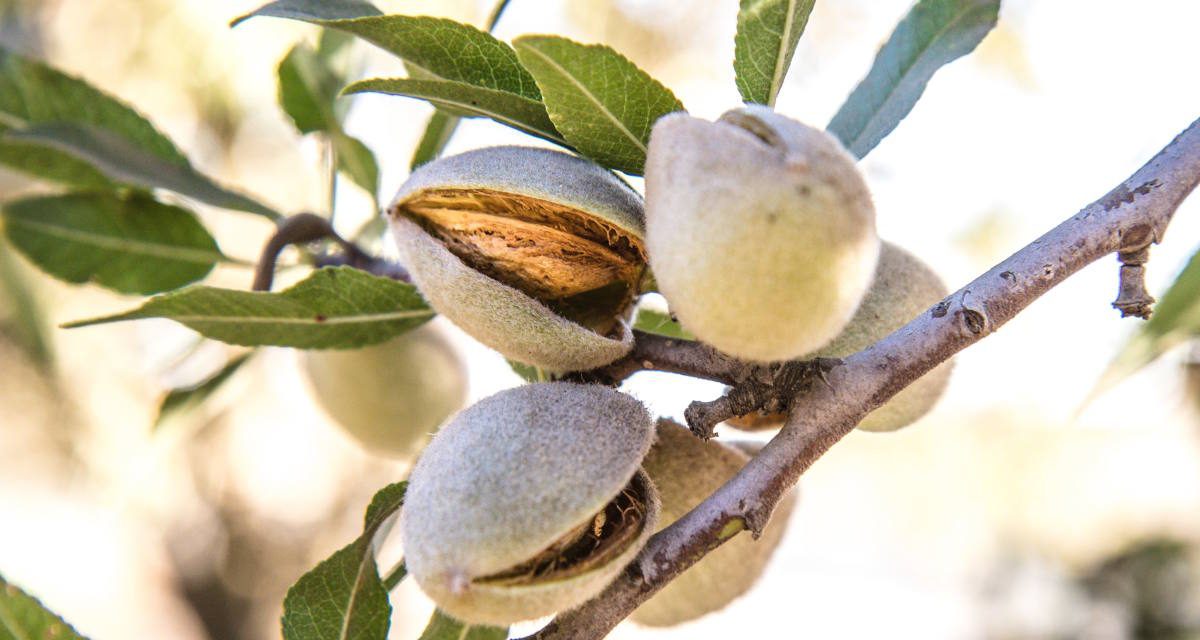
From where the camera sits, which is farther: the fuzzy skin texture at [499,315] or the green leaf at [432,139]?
the green leaf at [432,139]

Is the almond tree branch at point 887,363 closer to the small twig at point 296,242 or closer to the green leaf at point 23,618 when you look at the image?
the green leaf at point 23,618

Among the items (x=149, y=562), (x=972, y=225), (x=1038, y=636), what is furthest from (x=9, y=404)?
(x=1038, y=636)

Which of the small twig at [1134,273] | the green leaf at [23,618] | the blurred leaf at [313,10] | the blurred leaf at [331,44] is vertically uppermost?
the small twig at [1134,273]

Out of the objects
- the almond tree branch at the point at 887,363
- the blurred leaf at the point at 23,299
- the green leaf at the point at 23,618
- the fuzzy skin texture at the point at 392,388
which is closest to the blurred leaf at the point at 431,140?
the fuzzy skin texture at the point at 392,388

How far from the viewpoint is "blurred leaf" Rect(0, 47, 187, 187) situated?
3.99 ft

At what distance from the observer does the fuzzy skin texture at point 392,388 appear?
1.33 metres

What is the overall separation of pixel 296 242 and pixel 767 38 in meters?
0.64

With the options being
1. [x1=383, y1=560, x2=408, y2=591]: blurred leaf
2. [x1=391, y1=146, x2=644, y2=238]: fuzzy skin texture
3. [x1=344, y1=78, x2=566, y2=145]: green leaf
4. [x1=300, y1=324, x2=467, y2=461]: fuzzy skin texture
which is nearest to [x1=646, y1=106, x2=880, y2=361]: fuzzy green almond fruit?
[x1=391, y1=146, x2=644, y2=238]: fuzzy skin texture

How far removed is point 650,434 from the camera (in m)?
0.74

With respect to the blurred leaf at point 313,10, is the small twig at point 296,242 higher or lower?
lower

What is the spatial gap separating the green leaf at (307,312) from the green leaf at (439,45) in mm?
212

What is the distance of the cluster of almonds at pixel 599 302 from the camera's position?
583mm

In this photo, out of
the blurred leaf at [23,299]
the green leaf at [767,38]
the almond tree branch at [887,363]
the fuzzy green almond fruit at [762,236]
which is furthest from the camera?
the blurred leaf at [23,299]

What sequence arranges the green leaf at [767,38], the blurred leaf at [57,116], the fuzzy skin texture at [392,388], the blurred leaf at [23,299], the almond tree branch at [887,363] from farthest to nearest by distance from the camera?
the blurred leaf at [23,299], the fuzzy skin texture at [392,388], the blurred leaf at [57,116], the green leaf at [767,38], the almond tree branch at [887,363]
